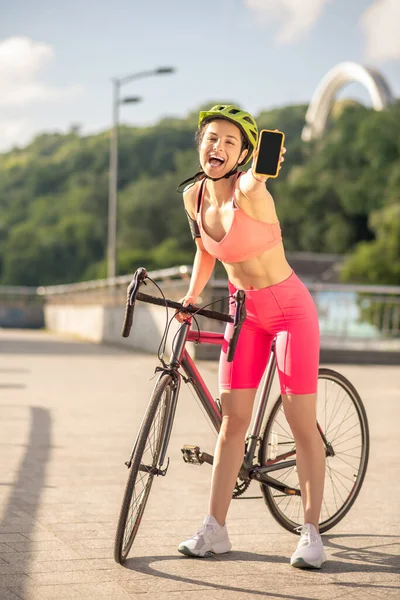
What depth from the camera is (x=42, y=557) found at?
474 cm

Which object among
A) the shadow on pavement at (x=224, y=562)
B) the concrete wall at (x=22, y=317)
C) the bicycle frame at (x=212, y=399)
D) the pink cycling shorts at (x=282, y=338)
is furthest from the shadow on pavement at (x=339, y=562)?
the concrete wall at (x=22, y=317)

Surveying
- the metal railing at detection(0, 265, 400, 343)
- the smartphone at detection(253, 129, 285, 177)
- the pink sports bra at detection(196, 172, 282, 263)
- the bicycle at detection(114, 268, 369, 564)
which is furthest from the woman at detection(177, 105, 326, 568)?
the metal railing at detection(0, 265, 400, 343)

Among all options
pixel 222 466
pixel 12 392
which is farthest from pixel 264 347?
pixel 12 392

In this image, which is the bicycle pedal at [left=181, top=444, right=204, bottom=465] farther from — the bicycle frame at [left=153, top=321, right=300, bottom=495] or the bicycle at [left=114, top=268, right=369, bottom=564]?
the bicycle frame at [left=153, top=321, right=300, bottom=495]

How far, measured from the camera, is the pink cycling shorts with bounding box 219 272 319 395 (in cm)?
478

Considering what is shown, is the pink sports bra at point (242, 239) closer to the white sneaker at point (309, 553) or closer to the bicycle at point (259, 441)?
A: the bicycle at point (259, 441)

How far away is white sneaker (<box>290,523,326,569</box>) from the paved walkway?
5cm

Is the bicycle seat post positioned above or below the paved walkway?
above

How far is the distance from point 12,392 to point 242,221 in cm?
852

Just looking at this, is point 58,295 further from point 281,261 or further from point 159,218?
point 159,218

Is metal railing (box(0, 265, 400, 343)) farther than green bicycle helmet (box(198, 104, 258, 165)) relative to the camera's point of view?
Yes

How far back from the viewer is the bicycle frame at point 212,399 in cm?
476

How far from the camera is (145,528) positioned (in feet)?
17.9

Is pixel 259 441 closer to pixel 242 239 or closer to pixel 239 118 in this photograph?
pixel 242 239
